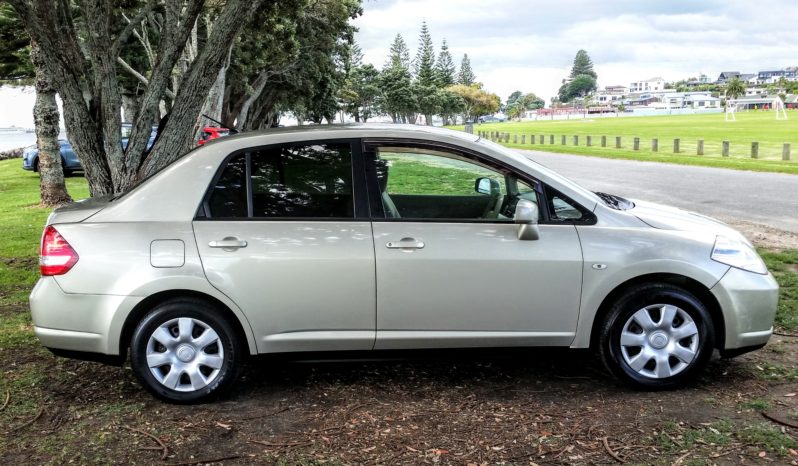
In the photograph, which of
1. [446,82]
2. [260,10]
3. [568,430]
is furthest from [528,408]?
[446,82]

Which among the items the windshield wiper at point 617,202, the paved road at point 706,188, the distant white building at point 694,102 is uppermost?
the distant white building at point 694,102

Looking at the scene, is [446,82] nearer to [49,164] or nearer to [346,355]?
[49,164]

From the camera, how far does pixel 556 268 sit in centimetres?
427

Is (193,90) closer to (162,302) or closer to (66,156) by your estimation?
(162,302)

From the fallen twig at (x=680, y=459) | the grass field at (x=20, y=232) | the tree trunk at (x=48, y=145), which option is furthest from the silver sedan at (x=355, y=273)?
the tree trunk at (x=48, y=145)

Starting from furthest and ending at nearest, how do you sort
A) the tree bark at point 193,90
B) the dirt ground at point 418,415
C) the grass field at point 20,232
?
the grass field at point 20,232, the tree bark at point 193,90, the dirt ground at point 418,415

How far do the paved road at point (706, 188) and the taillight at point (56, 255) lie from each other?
991cm

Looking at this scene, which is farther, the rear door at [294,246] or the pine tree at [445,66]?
the pine tree at [445,66]

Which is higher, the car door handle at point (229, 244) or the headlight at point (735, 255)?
the car door handle at point (229, 244)

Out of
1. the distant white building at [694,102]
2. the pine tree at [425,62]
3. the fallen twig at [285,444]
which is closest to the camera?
the fallen twig at [285,444]

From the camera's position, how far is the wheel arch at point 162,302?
13.8ft

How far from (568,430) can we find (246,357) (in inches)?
78.6

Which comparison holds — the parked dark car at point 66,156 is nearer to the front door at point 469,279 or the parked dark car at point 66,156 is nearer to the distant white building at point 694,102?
the front door at point 469,279

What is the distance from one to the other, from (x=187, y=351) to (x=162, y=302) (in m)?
0.34
